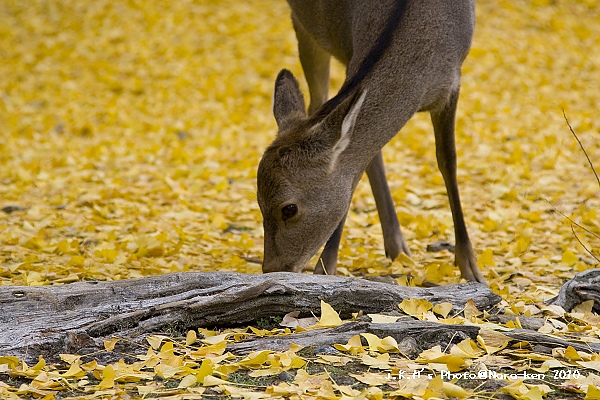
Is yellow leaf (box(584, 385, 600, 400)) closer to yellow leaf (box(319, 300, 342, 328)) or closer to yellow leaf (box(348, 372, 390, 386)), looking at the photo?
yellow leaf (box(348, 372, 390, 386))

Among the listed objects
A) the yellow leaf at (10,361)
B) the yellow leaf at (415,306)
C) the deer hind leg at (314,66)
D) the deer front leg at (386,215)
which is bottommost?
the yellow leaf at (10,361)

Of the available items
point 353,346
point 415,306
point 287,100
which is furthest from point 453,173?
point 353,346

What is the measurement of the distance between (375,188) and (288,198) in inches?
65.2

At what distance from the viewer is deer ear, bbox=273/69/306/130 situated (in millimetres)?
5281

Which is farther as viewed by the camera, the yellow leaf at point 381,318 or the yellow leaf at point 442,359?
the yellow leaf at point 381,318

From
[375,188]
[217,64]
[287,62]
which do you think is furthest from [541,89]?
[375,188]

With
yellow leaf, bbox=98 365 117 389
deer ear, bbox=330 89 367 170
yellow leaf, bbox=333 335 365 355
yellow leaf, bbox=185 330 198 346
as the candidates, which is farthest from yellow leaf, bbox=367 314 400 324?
yellow leaf, bbox=98 365 117 389

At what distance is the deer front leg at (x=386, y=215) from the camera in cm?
622

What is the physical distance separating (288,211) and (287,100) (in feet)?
2.81

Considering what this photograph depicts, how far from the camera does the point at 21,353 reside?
12.1 feet

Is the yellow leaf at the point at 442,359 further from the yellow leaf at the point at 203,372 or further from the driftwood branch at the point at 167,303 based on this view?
the yellow leaf at the point at 203,372

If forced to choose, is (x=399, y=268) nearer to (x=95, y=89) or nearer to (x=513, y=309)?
(x=513, y=309)

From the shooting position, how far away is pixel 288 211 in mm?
4887

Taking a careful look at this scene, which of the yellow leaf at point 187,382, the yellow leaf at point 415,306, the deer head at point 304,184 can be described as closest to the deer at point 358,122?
the deer head at point 304,184
